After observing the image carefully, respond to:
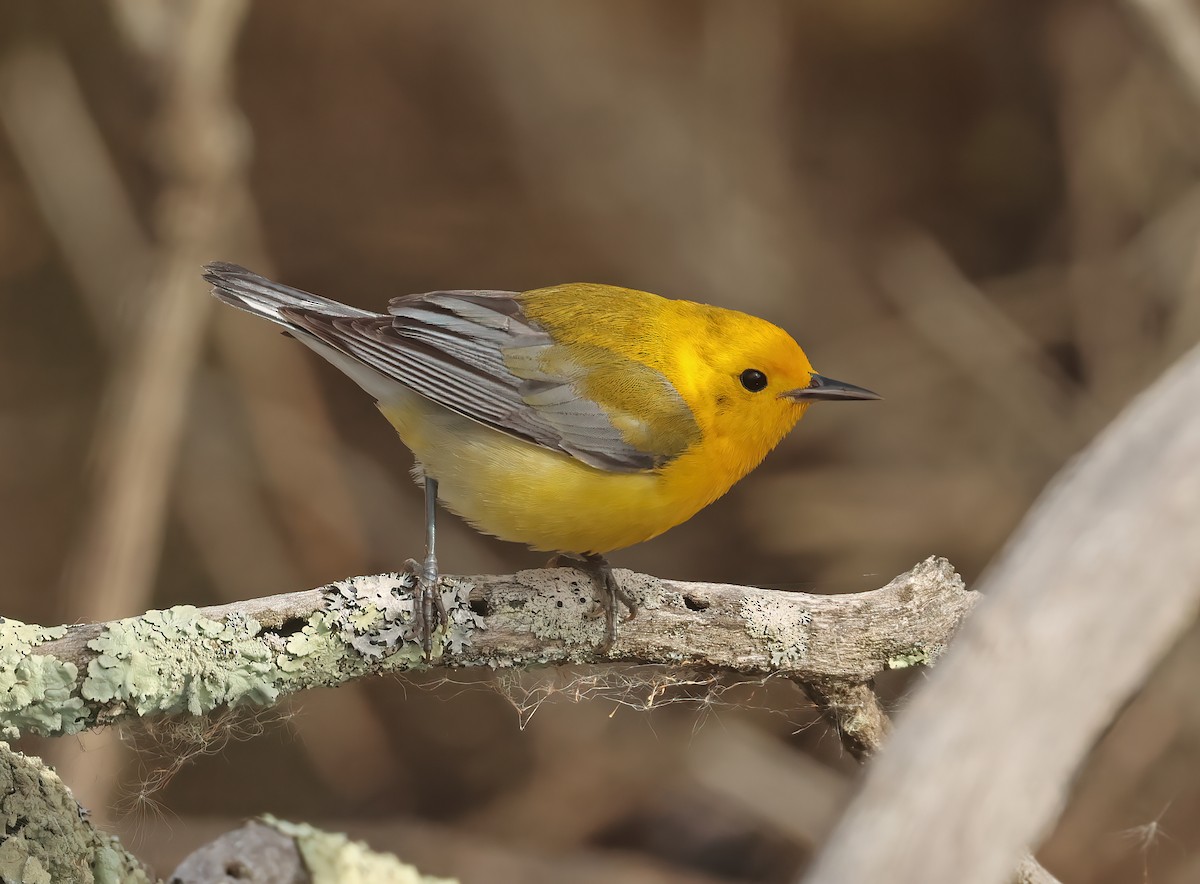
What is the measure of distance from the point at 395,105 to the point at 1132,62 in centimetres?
373

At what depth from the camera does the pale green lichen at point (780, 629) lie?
8.38 feet

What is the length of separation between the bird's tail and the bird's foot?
1019 mm

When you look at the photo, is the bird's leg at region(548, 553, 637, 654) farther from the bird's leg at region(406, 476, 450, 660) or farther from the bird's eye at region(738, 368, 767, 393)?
the bird's eye at region(738, 368, 767, 393)

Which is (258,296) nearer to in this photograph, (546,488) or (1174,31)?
(546,488)

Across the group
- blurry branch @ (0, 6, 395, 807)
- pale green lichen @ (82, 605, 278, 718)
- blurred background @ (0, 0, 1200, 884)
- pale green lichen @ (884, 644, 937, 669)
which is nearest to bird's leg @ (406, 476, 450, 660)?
pale green lichen @ (82, 605, 278, 718)

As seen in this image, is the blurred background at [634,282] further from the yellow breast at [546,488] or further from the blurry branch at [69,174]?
the yellow breast at [546,488]

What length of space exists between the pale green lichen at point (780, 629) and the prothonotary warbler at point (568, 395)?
45 cm

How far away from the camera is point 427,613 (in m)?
2.34

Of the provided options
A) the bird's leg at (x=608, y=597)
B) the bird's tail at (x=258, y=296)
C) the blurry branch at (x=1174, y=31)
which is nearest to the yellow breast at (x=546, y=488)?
the bird's leg at (x=608, y=597)

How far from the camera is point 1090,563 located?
1370 millimetres

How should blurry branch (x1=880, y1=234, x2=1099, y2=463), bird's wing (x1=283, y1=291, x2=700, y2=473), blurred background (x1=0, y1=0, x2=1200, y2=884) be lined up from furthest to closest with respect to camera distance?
blurry branch (x1=880, y1=234, x2=1099, y2=463) < blurred background (x1=0, y1=0, x2=1200, y2=884) < bird's wing (x1=283, y1=291, x2=700, y2=473)

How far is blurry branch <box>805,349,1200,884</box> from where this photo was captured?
125 cm

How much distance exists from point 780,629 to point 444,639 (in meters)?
0.72

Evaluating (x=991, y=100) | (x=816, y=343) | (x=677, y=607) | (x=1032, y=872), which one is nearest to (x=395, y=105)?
(x=816, y=343)
